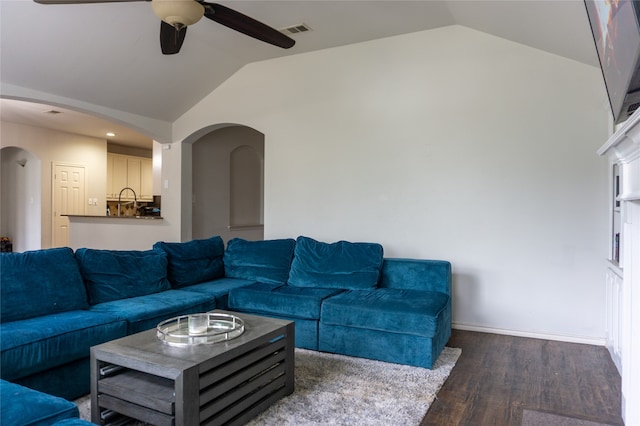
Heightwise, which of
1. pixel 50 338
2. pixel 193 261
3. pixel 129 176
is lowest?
pixel 50 338

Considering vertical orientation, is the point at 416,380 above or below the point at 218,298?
below

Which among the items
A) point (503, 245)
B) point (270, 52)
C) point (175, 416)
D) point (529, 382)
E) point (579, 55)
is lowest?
point (529, 382)

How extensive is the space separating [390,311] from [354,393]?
2.37 feet

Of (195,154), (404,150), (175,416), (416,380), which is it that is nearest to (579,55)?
(404,150)

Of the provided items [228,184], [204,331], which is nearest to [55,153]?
[228,184]

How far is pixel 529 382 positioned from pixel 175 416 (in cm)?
232

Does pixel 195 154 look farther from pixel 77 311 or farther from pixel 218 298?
pixel 77 311

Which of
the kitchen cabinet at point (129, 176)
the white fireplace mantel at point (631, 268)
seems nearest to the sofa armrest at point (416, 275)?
the white fireplace mantel at point (631, 268)

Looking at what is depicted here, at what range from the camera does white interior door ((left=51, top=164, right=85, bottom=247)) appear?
7.88 m

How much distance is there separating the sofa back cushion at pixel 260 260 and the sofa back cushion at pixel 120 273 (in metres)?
0.76

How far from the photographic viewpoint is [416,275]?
12.1ft

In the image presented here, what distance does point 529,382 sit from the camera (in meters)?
2.82

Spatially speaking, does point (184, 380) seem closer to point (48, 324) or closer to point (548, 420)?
point (48, 324)

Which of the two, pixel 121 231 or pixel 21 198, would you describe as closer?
pixel 121 231
